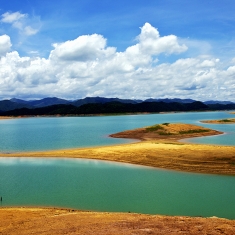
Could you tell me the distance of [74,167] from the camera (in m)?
35.5

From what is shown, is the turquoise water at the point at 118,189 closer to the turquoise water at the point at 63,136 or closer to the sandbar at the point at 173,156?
the sandbar at the point at 173,156

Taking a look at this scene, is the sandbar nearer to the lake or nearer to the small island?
the lake

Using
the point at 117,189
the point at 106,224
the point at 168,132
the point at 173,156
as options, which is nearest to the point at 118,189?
the point at 117,189

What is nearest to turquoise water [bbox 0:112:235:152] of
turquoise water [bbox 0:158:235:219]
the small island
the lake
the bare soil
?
the small island

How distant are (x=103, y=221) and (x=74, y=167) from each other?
20.2 meters

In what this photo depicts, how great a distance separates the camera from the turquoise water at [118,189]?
69.4ft

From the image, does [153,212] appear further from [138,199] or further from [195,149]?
[195,149]

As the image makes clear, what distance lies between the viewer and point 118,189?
2558 centimetres

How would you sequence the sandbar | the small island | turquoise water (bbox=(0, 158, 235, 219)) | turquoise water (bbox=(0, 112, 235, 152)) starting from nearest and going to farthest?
1. turquoise water (bbox=(0, 158, 235, 219))
2. the sandbar
3. turquoise water (bbox=(0, 112, 235, 152))
4. the small island

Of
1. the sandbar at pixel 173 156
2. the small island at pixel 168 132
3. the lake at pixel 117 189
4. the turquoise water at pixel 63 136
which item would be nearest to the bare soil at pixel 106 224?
the lake at pixel 117 189

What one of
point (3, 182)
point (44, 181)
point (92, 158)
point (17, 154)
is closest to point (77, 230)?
point (44, 181)

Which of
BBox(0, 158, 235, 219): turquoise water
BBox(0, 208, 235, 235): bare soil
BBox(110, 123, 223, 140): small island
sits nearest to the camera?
BBox(0, 208, 235, 235): bare soil

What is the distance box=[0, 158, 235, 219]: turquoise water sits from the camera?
2114 cm

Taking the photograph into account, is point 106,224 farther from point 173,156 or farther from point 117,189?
point 173,156
